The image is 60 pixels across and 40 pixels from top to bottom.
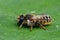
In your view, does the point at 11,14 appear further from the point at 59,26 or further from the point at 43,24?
the point at 59,26

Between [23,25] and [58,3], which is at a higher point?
[58,3]

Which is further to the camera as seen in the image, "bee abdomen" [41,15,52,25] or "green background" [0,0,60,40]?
"bee abdomen" [41,15,52,25]

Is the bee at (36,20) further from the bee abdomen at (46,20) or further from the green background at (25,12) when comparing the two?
the green background at (25,12)

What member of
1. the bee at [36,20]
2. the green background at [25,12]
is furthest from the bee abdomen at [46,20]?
the green background at [25,12]

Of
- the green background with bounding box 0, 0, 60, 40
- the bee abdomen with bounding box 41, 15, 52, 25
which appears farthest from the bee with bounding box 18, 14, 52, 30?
the green background with bounding box 0, 0, 60, 40

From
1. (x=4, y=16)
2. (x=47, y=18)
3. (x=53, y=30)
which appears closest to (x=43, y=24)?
(x=47, y=18)

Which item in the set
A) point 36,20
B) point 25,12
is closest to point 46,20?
point 36,20

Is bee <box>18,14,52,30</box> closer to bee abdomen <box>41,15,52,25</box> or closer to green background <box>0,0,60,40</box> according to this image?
bee abdomen <box>41,15,52,25</box>

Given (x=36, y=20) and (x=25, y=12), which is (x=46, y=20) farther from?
(x=25, y=12)
